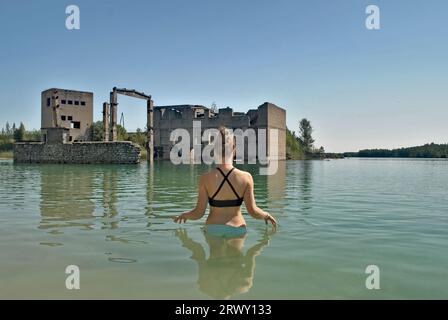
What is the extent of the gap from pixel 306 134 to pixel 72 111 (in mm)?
68291

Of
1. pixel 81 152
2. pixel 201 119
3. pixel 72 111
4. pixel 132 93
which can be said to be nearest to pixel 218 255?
pixel 81 152

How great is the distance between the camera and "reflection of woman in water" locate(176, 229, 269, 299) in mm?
3516

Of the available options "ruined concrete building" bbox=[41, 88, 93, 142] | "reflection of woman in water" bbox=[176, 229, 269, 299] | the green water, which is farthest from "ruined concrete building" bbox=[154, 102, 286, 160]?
"reflection of woman in water" bbox=[176, 229, 269, 299]

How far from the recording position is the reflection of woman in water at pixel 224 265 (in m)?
3.52

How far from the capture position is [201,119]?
56.3 metres

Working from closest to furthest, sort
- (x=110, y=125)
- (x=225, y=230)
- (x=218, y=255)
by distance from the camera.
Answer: (x=218, y=255) < (x=225, y=230) < (x=110, y=125)

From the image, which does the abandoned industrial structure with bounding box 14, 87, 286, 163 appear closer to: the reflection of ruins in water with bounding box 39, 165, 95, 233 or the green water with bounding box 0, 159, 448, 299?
the reflection of ruins in water with bounding box 39, 165, 95, 233

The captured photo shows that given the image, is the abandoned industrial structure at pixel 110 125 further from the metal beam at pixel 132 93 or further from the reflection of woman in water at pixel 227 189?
the reflection of woman in water at pixel 227 189

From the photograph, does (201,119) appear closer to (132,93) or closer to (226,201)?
(132,93)

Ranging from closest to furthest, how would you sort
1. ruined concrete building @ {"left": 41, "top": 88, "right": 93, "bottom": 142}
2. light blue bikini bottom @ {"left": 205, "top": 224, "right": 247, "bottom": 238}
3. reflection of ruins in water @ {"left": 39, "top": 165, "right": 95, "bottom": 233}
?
light blue bikini bottom @ {"left": 205, "top": 224, "right": 247, "bottom": 238}
reflection of ruins in water @ {"left": 39, "top": 165, "right": 95, "bottom": 233}
ruined concrete building @ {"left": 41, "top": 88, "right": 93, "bottom": 142}

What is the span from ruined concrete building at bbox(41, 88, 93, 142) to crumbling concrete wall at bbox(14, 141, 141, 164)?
13358mm

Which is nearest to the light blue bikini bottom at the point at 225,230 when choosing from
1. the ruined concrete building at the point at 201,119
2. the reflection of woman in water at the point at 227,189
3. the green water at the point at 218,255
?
Result: the reflection of woman in water at the point at 227,189

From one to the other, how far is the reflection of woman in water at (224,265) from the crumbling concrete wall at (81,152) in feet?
120
